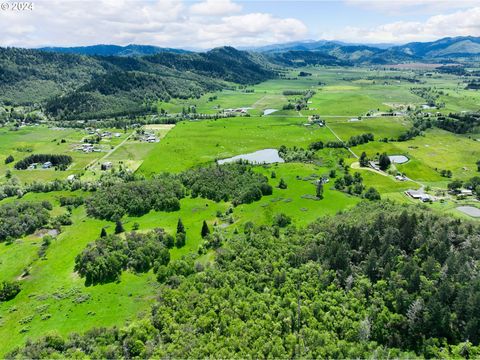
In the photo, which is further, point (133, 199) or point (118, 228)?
point (133, 199)

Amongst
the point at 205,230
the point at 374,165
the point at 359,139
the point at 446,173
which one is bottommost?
the point at 205,230

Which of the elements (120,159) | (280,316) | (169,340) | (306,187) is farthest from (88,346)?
(120,159)

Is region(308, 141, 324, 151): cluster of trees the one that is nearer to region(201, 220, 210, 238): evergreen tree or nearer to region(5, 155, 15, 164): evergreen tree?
region(201, 220, 210, 238): evergreen tree

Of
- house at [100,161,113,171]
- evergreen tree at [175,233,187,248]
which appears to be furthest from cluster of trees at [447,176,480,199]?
house at [100,161,113,171]

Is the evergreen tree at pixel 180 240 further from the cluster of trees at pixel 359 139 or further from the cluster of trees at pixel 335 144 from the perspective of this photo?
the cluster of trees at pixel 359 139

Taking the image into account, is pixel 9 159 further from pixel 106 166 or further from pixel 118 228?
pixel 118 228

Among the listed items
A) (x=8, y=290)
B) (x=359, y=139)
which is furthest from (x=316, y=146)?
(x=8, y=290)

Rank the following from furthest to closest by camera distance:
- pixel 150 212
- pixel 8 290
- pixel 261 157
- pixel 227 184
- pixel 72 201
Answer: pixel 261 157
pixel 227 184
pixel 72 201
pixel 150 212
pixel 8 290

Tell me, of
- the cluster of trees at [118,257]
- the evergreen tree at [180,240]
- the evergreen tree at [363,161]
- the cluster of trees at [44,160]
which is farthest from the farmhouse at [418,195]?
the cluster of trees at [44,160]
